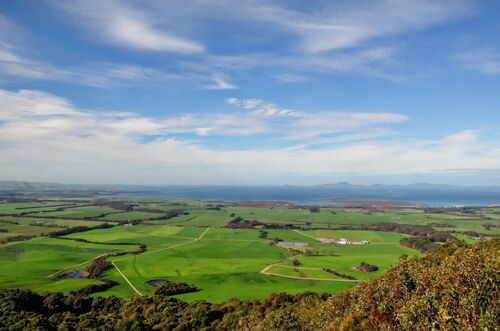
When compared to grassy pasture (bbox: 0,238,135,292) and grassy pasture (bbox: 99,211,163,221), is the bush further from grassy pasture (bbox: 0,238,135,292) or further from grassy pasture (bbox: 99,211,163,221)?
grassy pasture (bbox: 99,211,163,221)

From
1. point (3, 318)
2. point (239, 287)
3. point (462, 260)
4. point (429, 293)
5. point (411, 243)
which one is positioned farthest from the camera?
point (411, 243)

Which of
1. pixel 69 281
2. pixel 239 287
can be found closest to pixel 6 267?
pixel 69 281

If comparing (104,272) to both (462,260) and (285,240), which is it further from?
(462,260)

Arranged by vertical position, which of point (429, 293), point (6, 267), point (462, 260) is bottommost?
point (6, 267)

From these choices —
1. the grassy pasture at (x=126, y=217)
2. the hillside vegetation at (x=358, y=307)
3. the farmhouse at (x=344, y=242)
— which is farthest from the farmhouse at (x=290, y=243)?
the grassy pasture at (x=126, y=217)

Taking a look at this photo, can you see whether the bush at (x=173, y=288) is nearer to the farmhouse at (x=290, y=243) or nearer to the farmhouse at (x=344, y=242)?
the farmhouse at (x=290, y=243)

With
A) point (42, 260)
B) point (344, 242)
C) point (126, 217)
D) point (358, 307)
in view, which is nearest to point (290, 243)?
point (344, 242)
